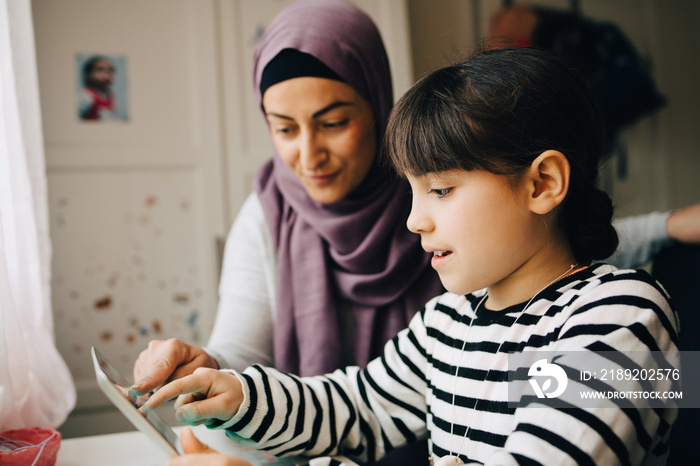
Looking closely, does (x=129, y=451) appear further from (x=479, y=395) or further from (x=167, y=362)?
(x=479, y=395)

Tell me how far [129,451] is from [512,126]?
0.70 meters

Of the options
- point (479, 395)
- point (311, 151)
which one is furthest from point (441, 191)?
point (311, 151)

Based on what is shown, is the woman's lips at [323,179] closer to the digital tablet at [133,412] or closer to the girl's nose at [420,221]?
the girl's nose at [420,221]

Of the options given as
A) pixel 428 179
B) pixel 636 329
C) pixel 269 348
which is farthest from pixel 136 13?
pixel 636 329

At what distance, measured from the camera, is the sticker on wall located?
1968 millimetres

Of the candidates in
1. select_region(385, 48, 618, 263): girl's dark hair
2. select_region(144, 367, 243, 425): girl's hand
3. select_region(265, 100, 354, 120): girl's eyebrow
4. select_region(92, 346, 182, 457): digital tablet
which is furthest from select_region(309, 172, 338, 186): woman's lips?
select_region(92, 346, 182, 457): digital tablet

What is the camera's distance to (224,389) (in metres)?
0.68

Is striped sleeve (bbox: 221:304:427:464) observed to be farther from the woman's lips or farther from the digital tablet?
the woman's lips

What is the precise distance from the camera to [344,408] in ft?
2.49

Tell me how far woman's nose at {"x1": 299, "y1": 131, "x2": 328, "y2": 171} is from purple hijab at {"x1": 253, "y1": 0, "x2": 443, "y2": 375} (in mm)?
130

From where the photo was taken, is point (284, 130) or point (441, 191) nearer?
point (441, 191)

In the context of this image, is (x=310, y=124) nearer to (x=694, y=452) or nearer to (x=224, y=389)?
(x=224, y=389)

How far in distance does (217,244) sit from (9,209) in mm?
1192

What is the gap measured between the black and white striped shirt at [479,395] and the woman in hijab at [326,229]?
26 cm
